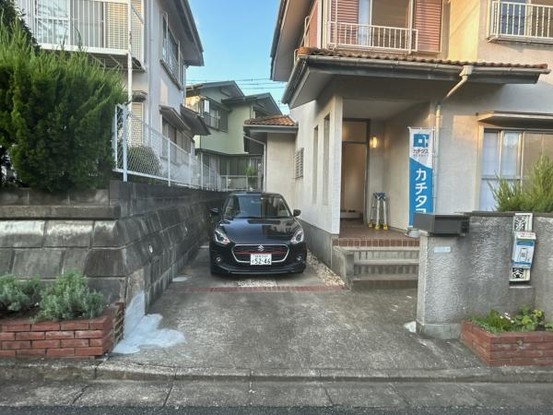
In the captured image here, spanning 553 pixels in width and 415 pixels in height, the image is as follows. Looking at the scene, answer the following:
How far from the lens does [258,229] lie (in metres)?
6.25

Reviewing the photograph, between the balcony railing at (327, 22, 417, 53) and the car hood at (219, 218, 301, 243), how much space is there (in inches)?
158

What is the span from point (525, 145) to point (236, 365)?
24.3ft

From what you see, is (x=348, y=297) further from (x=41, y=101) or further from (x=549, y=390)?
(x=41, y=101)

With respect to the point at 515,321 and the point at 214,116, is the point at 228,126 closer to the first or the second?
the point at 214,116

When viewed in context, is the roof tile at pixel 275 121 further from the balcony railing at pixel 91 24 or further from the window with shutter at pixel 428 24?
the window with shutter at pixel 428 24

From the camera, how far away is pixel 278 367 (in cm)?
319

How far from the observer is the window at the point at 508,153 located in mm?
7242

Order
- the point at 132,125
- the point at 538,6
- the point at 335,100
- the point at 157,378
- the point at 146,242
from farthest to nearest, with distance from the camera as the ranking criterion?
the point at 538,6 < the point at 335,100 < the point at 132,125 < the point at 146,242 < the point at 157,378

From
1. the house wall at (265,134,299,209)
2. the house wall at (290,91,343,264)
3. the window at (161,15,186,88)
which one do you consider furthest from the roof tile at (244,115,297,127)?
the window at (161,15,186,88)

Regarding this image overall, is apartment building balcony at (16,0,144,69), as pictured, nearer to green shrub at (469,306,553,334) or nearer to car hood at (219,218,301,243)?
car hood at (219,218,301,243)

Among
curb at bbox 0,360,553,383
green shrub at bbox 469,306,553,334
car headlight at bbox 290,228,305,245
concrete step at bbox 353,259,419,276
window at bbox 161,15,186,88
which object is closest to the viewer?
curb at bbox 0,360,553,383

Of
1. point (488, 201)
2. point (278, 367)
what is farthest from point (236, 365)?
point (488, 201)

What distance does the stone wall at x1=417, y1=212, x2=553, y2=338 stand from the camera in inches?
149

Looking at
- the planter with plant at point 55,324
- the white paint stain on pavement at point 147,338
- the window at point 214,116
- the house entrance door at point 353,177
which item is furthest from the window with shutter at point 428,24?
the window at point 214,116
